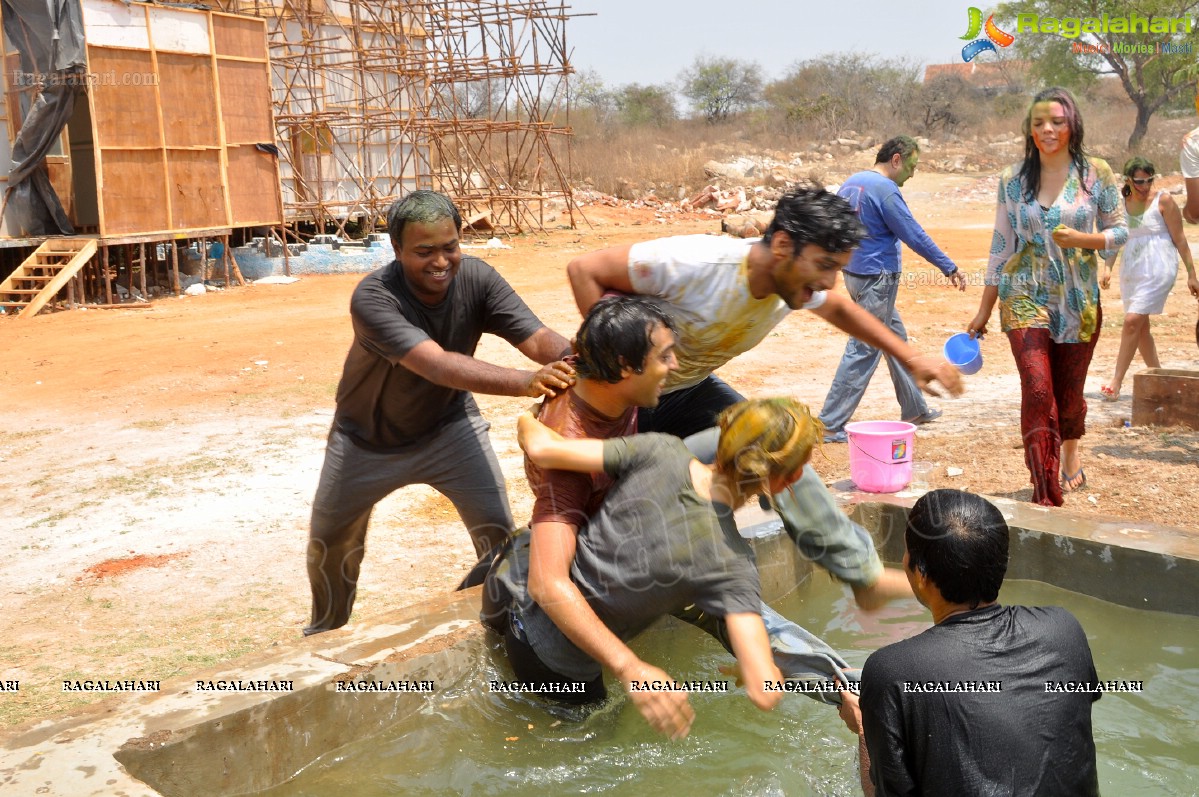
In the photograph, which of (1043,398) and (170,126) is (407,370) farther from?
(170,126)

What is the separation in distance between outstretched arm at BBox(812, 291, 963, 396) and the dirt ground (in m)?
0.43

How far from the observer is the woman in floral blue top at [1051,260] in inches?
211

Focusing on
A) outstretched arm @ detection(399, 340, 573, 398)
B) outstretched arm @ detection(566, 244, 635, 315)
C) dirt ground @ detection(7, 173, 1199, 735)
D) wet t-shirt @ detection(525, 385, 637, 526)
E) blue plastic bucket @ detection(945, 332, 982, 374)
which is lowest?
dirt ground @ detection(7, 173, 1199, 735)

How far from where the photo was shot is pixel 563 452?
122 inches

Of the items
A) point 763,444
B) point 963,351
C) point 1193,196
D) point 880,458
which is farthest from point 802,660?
point 963,351

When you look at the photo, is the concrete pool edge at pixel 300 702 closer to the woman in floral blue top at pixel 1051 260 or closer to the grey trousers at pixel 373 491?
the grey trousers at pixel 373 491

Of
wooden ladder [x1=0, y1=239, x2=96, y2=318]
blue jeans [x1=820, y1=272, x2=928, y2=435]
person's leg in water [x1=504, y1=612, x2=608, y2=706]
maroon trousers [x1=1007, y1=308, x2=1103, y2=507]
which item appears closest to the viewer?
person's leg in water [x1=504, y1=612, x2=608, y2=706]

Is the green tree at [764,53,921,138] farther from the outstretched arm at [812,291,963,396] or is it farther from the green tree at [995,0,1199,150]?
the outstretched arm at [812,291,963,396]

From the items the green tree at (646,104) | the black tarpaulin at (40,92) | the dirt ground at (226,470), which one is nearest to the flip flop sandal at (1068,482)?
the dirt ground at (226,470)

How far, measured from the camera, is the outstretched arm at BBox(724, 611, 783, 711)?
2.85 m

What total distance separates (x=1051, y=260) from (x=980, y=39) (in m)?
29.4

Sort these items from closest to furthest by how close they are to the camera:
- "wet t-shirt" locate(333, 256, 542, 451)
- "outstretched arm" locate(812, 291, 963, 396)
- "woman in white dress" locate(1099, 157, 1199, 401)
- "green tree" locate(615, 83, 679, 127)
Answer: "outstretched arm" locate(812, 291, 963, 396), "wet t-shirt" locate(333, 256, 542, 451), "woman in white dress" locate(1099, 157, 1199, 401), "green tree" locate(615, 83, 679, 127)

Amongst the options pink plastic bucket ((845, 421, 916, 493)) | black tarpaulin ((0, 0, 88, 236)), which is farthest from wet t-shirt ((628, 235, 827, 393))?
black tarpaulin ((0, 0, 88, 236))

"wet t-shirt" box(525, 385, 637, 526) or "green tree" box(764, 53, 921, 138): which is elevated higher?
"green tree" box(764, 53, 921, 138)
